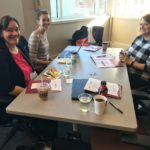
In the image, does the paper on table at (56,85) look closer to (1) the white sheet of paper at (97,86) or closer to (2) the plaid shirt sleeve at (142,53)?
(1) the white sheet of paper at (97,86)

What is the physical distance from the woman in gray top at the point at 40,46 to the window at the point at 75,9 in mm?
1528

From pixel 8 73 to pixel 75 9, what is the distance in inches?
118

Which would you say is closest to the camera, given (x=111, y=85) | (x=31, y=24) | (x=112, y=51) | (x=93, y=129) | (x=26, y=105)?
(x=26, y=105)

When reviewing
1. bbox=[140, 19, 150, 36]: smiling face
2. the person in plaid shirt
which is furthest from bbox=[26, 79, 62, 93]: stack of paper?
bbox=[140, 19, 150, 36]: smiling face

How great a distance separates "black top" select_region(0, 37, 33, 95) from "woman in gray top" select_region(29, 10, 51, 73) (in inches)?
23.0

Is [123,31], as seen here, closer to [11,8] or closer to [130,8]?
[130,8]

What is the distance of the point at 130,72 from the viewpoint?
2309 mm

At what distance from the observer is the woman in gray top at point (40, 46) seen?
234 cm

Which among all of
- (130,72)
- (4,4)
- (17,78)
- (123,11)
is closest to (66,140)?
(17,78)

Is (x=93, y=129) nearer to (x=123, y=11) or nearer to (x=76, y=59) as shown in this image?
(x=76, y=59)

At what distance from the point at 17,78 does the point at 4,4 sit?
1.54 metres

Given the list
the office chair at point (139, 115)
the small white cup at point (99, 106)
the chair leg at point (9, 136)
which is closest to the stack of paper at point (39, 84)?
the small white cup at point (99, 106)

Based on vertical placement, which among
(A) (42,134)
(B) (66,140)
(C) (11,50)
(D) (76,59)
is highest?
(C) (11,50)

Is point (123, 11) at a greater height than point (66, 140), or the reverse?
point (123, 11)
